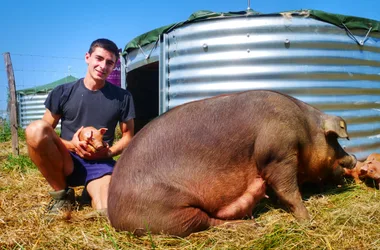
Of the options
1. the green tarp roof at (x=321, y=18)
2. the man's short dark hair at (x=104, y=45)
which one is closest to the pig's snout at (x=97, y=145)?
the man's short dark hair at (x=104, y=45)

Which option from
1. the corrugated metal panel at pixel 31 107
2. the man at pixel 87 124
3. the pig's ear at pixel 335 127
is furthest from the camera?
the corrugated metal panel at pixel 31 107

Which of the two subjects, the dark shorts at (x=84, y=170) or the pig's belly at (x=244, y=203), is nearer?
the pig's belly at (x=244, y=203)

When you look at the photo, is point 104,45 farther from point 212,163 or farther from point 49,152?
point 212,163

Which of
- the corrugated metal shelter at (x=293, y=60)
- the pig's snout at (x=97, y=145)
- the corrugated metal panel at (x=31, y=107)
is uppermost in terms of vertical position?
the corrugated metal shelter at (x=293, y=60)

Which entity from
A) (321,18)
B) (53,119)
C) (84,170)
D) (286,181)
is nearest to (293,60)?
(321,18)

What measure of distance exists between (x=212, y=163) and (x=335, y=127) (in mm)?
1331

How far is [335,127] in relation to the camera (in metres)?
3.40

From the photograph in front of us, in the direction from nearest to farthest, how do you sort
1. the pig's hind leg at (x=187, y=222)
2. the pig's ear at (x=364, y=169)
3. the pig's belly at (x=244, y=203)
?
the pig's hind leg at (x=187, y=222)
the pig's belly at (x=244, y=203)
the pig's ear at (x=364, y=169)

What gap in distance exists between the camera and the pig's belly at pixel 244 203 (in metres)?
2.98

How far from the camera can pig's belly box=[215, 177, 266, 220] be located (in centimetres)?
298

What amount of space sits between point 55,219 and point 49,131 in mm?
831

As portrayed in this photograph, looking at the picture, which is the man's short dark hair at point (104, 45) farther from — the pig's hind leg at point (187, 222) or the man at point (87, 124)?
the pig's hind leg at point (187, 222)

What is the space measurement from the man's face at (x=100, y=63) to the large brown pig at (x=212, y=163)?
51.0 inches

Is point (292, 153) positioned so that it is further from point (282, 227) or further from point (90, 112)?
point (90, 112)
